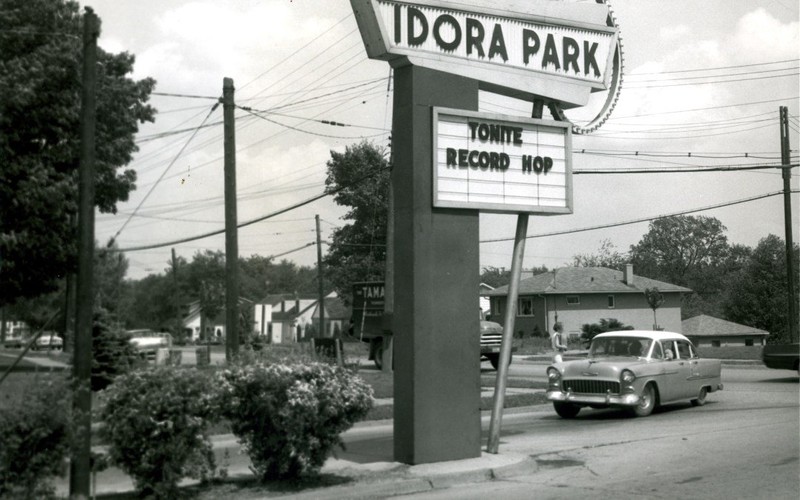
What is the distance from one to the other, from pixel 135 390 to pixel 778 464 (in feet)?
25.9

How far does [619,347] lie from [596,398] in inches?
62.7

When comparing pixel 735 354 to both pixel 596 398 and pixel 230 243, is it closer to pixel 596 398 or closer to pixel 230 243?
pixel 596 398

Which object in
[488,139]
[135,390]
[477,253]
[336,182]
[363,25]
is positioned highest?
[336,182]

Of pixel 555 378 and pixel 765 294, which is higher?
pixel 765 294

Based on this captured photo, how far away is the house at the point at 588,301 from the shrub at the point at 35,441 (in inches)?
2295

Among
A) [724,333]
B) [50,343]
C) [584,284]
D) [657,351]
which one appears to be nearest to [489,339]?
[657,351]

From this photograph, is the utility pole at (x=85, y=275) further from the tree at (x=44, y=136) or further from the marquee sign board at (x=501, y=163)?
the tree at (x=44, y=136)

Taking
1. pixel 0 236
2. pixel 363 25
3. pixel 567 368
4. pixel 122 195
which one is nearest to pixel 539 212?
pixel 363 25

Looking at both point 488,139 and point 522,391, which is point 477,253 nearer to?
point 488,139

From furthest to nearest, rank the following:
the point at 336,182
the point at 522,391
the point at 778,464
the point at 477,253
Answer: the point at 336,182
the point at 522,391
the point at 477,253
the point at 778,464

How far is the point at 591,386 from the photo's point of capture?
15.9 meters

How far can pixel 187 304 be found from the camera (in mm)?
24234

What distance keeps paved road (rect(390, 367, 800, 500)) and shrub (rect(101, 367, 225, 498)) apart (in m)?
2.62

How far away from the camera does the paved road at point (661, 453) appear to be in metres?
9.19
